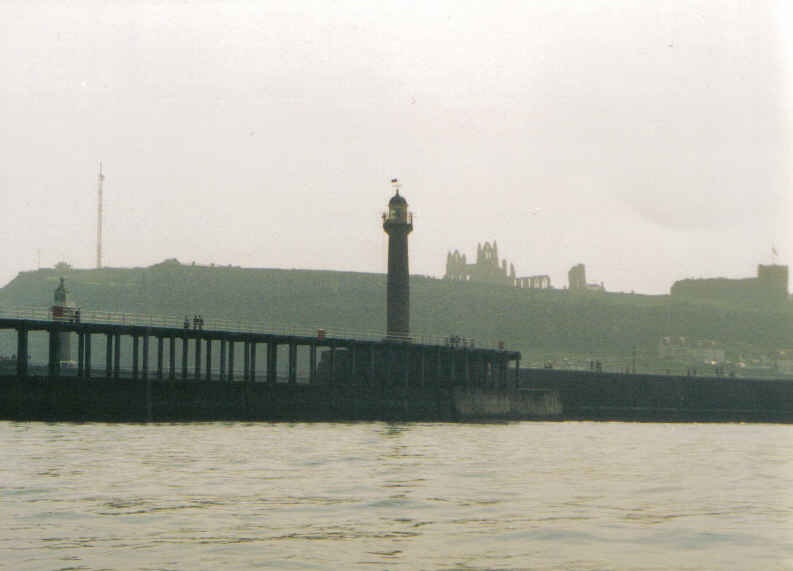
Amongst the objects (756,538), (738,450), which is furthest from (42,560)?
(738,450)

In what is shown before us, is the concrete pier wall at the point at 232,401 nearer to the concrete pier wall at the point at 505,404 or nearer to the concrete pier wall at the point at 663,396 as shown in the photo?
the concrete pier wall at the point at 505,404

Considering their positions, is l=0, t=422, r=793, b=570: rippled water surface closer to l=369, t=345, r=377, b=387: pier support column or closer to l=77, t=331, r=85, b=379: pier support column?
l=77, t=331, r=85, b=379: pier support column

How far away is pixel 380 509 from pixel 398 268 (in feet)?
269

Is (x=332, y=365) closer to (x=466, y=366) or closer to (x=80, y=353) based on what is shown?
(x=466, y=366)

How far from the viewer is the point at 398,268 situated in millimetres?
109312

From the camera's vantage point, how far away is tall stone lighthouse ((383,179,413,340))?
108312 millimetres

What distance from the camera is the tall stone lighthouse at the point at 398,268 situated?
10831 centimetres

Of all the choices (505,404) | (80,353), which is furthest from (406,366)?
(80,353)

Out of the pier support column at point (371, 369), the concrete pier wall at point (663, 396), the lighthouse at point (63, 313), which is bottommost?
the concrete pier wall at point (663, 396)

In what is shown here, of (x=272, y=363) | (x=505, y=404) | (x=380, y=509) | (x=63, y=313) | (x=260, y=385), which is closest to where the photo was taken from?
(x=380, y=509)

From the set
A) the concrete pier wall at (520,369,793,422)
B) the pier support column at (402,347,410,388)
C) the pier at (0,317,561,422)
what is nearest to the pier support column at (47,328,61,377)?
the pier at (0,317,561,422)

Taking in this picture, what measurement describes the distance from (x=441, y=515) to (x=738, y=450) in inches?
1395

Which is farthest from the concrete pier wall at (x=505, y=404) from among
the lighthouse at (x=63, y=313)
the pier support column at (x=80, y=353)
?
the pier support column at (x=80, y=353)

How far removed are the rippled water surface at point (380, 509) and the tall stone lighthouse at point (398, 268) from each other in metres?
58.7
